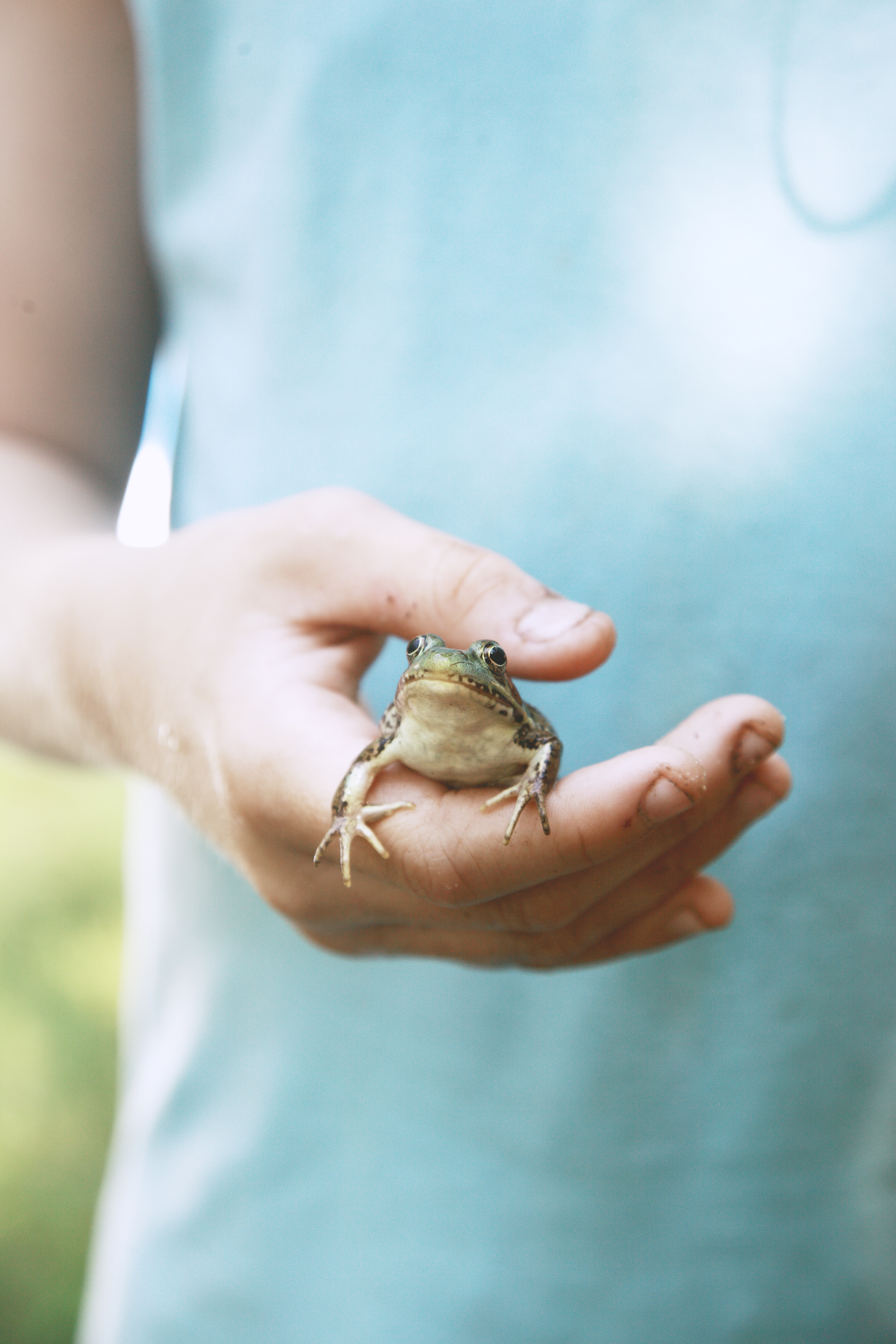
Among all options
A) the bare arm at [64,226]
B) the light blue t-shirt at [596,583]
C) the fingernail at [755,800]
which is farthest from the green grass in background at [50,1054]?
the fingernail at [755,800]

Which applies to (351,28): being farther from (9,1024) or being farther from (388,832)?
(9,1024)

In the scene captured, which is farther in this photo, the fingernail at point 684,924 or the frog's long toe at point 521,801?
the fingernail at point 684,924

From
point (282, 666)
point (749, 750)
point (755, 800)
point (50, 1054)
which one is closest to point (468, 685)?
point (282, 666)

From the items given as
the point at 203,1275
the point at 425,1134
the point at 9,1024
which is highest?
the point at 425,1134

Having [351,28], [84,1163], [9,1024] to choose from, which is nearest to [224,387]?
[351,28]

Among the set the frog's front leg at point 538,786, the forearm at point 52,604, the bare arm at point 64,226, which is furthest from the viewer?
the bare arm at point 64,226

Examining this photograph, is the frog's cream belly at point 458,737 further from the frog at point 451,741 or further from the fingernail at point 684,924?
the fingernail at point 684,924

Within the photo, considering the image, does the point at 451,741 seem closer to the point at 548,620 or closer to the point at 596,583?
the point at 548,620
